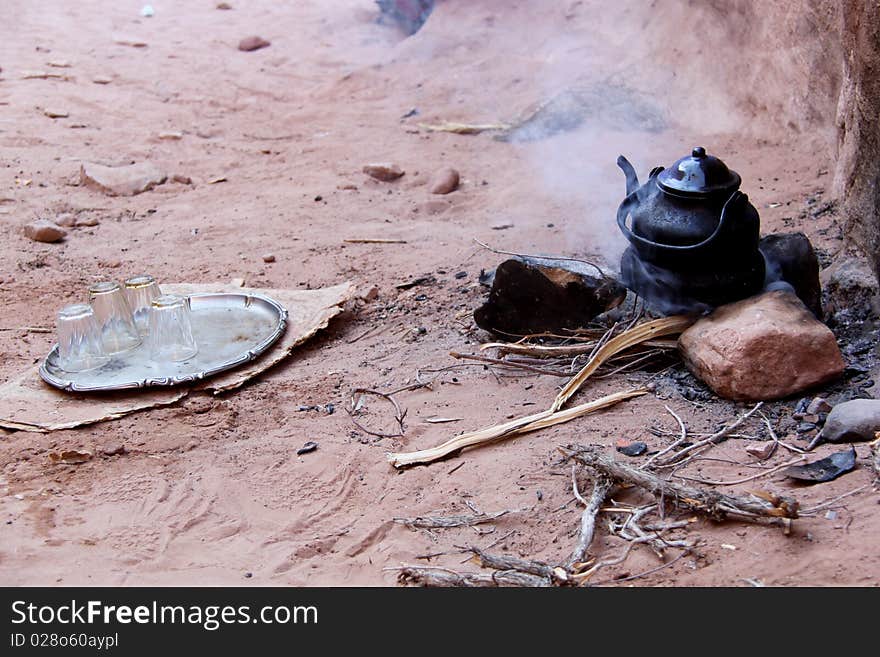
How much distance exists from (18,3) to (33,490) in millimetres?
9786

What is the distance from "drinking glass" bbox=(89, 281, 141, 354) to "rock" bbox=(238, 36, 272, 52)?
697 centimetres

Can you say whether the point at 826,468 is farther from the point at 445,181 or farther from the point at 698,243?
the point at 445,181

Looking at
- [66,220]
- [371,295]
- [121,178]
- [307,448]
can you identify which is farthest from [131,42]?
[307,448]

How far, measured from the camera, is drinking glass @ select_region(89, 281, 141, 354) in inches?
148

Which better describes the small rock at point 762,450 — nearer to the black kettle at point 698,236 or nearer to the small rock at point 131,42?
the black kettle at point 698,236

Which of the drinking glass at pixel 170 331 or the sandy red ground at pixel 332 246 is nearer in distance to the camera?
the sandy red ground at pixel 332 246

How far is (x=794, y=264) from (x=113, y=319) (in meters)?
2.83

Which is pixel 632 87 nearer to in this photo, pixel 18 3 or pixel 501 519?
pixel 501 519

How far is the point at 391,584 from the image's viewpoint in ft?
7.64

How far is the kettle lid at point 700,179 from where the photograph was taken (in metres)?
3.21

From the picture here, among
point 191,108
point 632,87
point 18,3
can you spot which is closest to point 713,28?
point 632,87

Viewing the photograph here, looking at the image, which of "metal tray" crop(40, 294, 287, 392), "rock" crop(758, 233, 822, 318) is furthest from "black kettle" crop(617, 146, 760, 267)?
"metal tray" crop(40, 294, 287, 392)

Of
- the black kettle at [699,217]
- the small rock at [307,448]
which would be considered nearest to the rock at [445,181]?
the black kettle at [699,217]

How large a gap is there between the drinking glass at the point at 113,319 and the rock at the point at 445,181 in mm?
2869
